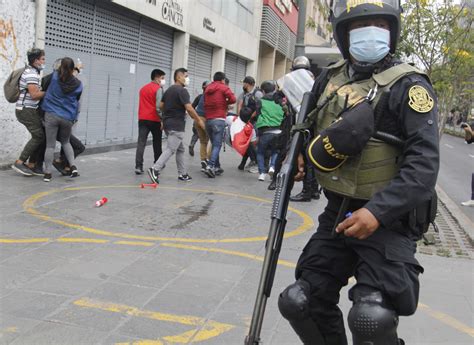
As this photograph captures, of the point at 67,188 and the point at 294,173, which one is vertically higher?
the point at 294,173

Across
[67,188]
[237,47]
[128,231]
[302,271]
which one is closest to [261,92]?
[67,188]

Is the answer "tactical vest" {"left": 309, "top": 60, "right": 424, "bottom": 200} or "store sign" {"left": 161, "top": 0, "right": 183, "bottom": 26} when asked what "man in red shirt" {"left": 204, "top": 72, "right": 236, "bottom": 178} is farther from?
"tactical vest" {"left": 309, "top": 60, "right": 424, "bottom": 200}

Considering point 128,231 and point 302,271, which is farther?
point 128,231

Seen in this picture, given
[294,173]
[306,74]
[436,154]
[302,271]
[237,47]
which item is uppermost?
[237,47]

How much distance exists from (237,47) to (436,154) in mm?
20894

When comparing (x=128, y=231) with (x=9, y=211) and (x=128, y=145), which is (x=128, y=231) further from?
(x=128, y=145)

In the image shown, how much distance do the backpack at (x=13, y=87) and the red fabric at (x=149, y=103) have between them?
201cm

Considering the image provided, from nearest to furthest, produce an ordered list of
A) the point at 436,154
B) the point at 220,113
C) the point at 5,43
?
1. the point at 436,154
2. the point at 5,43
3. the point at 220,113

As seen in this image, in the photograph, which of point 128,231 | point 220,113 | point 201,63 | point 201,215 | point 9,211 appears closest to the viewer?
point 128,231

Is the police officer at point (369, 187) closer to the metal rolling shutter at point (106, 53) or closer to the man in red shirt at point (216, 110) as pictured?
the man in red shirt at point (216, 110)

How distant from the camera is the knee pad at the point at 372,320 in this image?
226 cm

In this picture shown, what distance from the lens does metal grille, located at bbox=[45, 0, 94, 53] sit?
411 inches

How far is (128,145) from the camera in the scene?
13.5 meters

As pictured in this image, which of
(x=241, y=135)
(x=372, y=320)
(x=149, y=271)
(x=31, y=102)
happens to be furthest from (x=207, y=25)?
(x=372, y=320)
